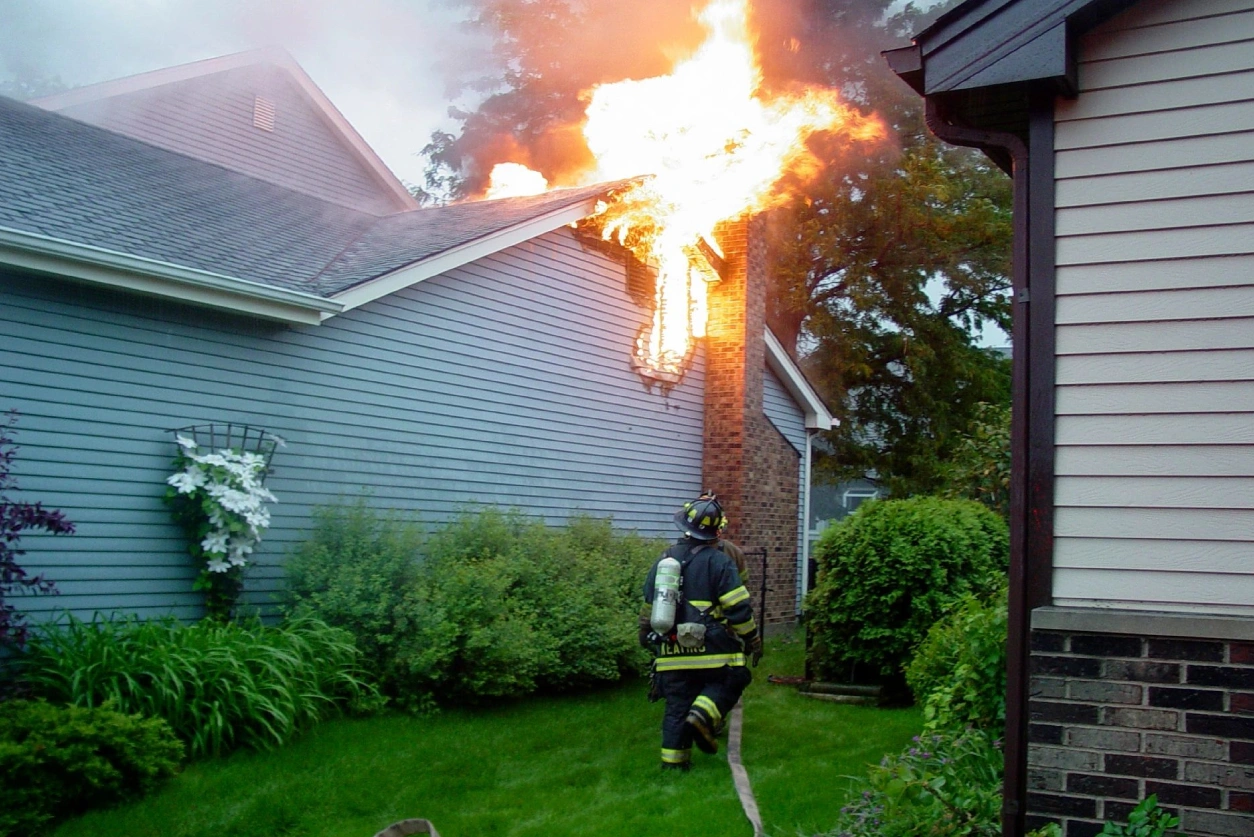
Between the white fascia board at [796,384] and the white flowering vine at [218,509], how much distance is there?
340 inches

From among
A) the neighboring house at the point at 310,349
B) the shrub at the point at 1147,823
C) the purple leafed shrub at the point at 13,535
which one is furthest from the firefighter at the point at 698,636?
the neighboring house at the point at 310,349

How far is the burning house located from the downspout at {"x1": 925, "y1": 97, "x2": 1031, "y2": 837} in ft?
21.2

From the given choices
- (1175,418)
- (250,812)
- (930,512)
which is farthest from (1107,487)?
(930,512)

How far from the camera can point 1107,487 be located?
4535 mm

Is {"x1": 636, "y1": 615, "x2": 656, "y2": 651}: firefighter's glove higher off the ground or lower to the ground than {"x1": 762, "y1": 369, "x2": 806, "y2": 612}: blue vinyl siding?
lower

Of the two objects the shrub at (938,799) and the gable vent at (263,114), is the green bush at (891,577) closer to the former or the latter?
the shrub at (938,799)

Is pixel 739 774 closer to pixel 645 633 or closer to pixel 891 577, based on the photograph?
pixel 645 633

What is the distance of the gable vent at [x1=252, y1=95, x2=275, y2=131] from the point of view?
17.0 meters

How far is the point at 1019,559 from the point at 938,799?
1.27 metres

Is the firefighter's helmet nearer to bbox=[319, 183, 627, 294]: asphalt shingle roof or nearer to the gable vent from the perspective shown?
bbox=[319, 183, 627, 294]: asphalt shingle roof

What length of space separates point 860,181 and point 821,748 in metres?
18.6

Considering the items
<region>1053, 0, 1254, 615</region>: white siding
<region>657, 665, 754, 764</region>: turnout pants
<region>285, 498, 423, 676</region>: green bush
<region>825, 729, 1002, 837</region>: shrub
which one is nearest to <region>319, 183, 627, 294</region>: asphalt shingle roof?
<region>285, 498, 423, 676</region>: green bush

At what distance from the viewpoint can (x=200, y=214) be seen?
1133cm

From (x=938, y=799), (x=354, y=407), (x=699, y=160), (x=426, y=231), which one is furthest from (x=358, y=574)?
(x=699, y=160)
